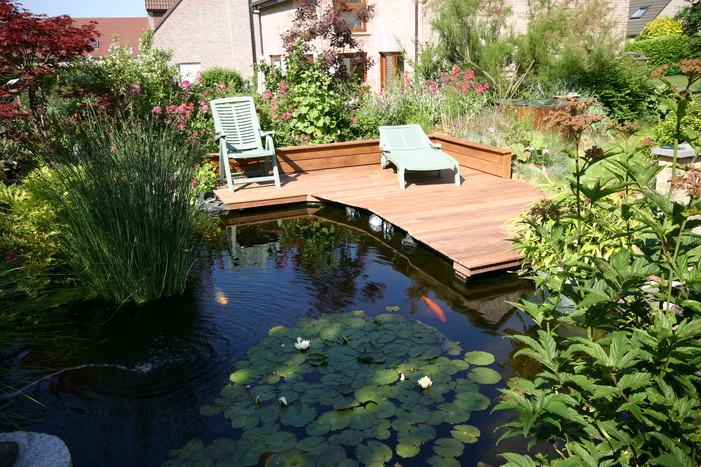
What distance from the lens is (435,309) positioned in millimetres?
4094

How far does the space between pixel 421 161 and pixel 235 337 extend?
3.93 m

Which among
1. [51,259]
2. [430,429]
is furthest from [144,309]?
[430,429]

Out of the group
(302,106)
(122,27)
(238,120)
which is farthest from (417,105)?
(122,27)

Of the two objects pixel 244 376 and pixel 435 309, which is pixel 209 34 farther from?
pixel 244 376

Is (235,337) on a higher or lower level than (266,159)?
lower

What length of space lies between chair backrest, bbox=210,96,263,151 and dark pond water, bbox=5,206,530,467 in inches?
87.0

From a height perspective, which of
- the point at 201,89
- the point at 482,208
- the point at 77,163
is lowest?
the point at 482,208

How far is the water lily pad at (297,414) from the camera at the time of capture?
2773 mm

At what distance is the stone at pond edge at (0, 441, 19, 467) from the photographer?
Result: 2.05 metres

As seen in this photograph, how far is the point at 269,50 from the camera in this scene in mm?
20359

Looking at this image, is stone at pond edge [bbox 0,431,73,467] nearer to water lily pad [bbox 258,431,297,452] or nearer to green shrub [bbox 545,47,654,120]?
water lily pad [bbox 258,431,297,452]

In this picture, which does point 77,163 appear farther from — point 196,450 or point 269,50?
point 269,50

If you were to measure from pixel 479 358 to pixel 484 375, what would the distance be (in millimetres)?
198

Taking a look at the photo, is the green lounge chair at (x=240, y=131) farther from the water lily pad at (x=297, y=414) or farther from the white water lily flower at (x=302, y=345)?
the water lily pad at (x=297, y=414)
